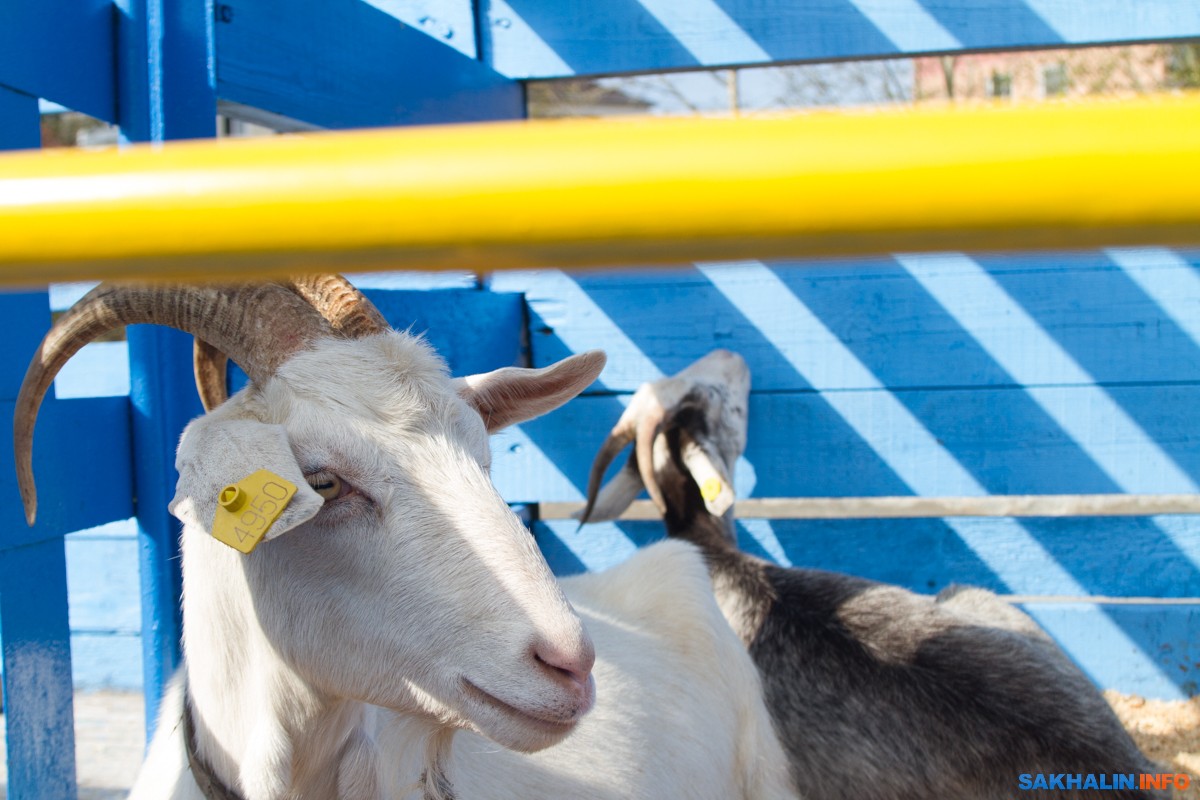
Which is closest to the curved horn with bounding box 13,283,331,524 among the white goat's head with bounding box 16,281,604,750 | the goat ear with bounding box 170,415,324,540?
the white goat's head with bounding box 16,281,604,750

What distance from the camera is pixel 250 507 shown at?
1.41m

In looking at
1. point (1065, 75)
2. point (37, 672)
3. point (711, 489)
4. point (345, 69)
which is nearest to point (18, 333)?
point (37, 672)

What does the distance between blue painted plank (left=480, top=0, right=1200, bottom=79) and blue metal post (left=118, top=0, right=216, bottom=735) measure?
1552mm

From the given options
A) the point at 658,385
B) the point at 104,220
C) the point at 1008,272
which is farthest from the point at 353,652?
the point at 1008,272

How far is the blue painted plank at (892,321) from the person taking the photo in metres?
3.44

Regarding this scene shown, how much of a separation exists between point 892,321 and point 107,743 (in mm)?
3102

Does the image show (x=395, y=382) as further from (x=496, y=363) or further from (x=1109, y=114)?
(x=496, y=363)

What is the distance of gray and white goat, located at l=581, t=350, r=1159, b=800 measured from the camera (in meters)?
2.47

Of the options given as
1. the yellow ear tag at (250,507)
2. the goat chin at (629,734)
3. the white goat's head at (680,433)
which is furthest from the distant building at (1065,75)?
the yellow ear tag at (250,507)

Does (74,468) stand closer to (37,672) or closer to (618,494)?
(37,672)

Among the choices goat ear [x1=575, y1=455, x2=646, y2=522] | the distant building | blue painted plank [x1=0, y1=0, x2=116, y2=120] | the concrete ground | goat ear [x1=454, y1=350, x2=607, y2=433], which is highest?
the distant building

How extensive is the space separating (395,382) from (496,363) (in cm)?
186

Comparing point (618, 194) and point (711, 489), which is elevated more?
point (618, 194)

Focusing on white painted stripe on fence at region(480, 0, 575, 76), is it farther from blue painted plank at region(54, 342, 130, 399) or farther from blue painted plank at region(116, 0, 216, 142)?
blue painted plank at region(54, 342, 130, 399)
